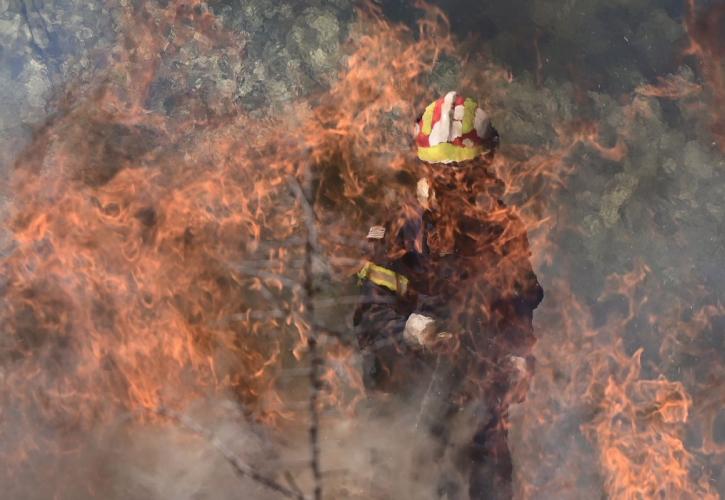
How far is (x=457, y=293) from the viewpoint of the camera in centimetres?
614

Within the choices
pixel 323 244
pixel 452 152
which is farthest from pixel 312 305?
pixel 452 152

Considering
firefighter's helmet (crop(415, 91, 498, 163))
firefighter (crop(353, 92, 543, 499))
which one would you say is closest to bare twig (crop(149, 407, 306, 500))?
firefighter (crop(353, 92, 543, 499))

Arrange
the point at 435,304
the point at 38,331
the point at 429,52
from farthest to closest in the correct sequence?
the point at 429,52 → the point at 38,331 → the point at 435,304

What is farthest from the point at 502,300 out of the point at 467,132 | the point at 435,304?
the point at 467,132

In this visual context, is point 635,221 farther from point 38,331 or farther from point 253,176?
point 38,331

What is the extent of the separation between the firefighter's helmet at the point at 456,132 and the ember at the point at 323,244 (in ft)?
2.81

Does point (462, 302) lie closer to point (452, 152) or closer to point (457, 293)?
point (457, 293)

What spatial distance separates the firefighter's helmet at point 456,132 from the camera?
5387 millimetres

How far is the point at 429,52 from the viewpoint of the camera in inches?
276

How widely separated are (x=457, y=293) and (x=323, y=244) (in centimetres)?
188

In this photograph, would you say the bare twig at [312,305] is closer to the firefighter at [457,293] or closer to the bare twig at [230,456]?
the bare twig at [230,456]

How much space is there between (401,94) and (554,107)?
1.78 metres

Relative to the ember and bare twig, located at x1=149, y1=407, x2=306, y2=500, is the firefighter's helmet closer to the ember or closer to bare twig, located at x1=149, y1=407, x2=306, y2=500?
the ember

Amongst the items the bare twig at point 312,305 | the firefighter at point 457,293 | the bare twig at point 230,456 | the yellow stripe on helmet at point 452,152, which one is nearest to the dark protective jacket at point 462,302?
the firefighter at point 457,293
